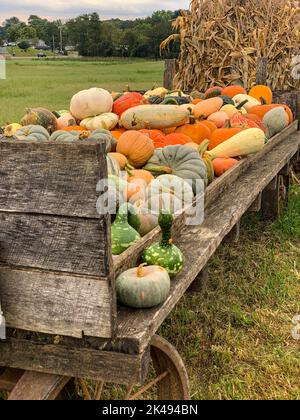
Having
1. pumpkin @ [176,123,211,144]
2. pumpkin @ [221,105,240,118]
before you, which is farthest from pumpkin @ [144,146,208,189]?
pumpkin @ [221,105,240,118]

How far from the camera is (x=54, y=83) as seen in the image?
26844 millimetres

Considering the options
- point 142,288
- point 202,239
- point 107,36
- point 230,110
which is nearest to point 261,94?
point 230,110

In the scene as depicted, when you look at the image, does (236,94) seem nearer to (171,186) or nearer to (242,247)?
(242,247)

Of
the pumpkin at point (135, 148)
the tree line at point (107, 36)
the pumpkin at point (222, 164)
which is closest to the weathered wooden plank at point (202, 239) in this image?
the pumpkin at point (222, 164)

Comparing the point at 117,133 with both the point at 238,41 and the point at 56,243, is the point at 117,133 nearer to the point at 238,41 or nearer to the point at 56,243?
the point at 56,243

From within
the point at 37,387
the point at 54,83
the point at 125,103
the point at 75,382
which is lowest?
the point at 54,83

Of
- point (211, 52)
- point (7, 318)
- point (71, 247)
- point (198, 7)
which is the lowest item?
point (7, 318)

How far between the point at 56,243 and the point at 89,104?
2768 mm

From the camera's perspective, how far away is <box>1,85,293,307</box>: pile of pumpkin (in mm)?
2074

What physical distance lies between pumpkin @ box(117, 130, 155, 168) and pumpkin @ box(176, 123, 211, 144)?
0.81 m

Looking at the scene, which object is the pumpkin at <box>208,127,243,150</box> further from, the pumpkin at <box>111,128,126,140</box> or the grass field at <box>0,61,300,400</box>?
the grass field at <box>0,61,300,400</box>

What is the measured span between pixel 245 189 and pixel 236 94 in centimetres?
283
